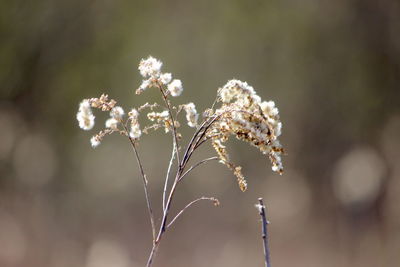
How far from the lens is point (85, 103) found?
1304 mm

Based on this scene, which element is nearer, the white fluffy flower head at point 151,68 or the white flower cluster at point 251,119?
the white flower cluster at point 251,119

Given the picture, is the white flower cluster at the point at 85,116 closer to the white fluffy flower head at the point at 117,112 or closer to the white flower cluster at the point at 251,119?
the white fluffy flower head at the point at 117,112

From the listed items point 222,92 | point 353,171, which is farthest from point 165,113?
point 353,171

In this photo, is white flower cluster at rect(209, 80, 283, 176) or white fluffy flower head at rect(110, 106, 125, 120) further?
white fluffy flower head at rect(110, 106, 125, 120)

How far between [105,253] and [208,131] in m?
3.48

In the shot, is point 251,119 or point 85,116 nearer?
point 251,119

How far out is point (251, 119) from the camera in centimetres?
121

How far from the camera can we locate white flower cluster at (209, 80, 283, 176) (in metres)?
1.20

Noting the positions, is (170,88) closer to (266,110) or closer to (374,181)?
(266,110)

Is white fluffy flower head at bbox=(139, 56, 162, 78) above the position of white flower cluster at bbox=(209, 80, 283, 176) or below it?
above

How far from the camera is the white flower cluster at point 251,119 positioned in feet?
3.93

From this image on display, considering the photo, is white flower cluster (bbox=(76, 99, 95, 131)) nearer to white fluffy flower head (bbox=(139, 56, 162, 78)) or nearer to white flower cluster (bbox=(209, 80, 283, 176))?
white fluffy flower head (bbox=(139, 56, 162, 78))

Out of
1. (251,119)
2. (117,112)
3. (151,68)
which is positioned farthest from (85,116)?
(251,119)

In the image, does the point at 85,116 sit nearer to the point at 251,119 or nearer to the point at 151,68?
the point at 151,68
